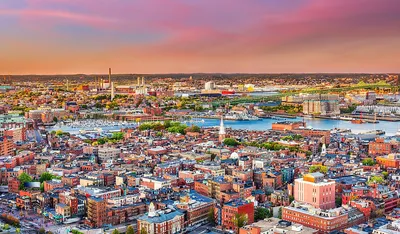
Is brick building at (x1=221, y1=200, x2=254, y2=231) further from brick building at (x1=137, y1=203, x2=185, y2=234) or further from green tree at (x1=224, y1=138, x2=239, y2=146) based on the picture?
green tree at (x1=224, y1=138, x2=239, y2=146)

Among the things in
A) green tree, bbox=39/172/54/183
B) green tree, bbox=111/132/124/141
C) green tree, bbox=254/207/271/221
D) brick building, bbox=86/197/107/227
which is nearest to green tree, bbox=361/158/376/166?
green tree, bbox=254/207/271/221

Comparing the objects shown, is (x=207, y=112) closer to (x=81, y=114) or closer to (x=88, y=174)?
(x=81, y=114)

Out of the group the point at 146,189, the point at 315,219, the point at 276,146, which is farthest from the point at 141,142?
the point at 315,219

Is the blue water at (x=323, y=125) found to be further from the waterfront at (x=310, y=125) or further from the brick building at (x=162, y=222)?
the brick building at (x=162, y=222)

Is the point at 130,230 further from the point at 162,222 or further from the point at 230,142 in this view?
the point at 230,142

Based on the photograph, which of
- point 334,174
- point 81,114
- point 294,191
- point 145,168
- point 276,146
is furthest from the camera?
point 81,114

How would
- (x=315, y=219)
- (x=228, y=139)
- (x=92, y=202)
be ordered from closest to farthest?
1. (x=315, y=219)
2. (x=92, y=202)
3. (x=228, y=139)
